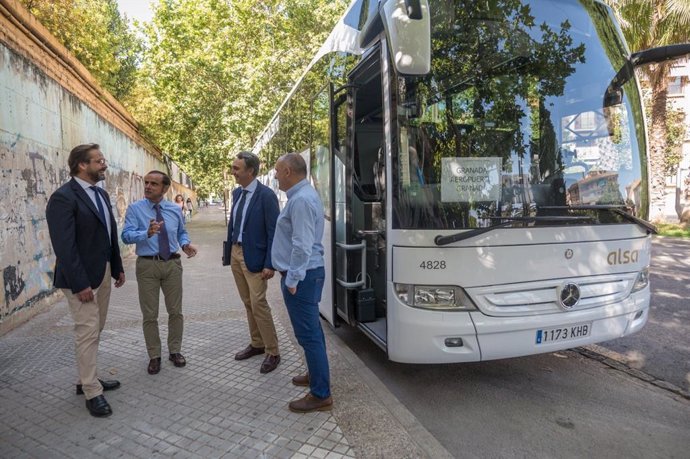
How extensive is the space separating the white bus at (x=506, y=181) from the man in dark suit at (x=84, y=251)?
7.45 feet

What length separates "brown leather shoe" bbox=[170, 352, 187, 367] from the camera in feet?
14.8

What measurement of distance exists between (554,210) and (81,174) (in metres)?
3.69

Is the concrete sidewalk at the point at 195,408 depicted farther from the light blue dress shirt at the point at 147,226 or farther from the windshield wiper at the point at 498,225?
the windshield wiper at the point at 498,225

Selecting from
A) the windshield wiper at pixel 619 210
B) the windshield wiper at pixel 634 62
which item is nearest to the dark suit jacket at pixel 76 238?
the windshield wiper at pixel 619 210

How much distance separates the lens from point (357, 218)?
4.61 m

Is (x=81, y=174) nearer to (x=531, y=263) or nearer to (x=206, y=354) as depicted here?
(x=206, y=354)

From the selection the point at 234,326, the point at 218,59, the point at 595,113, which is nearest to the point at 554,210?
the point at 595,113

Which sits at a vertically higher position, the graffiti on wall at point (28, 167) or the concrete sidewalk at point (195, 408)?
the graffiti on wall at point (28, 167)

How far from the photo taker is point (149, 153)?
60.8ft

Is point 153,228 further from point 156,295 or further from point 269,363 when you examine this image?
point 269,363

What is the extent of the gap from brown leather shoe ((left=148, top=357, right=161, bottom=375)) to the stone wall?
2554 mm

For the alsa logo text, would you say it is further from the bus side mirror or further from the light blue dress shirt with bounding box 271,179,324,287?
the light blue dress shirt with bounding box 271,179,324,287

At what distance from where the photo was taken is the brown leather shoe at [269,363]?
4336 millimetres

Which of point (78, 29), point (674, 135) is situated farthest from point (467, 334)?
point (674, 135)
